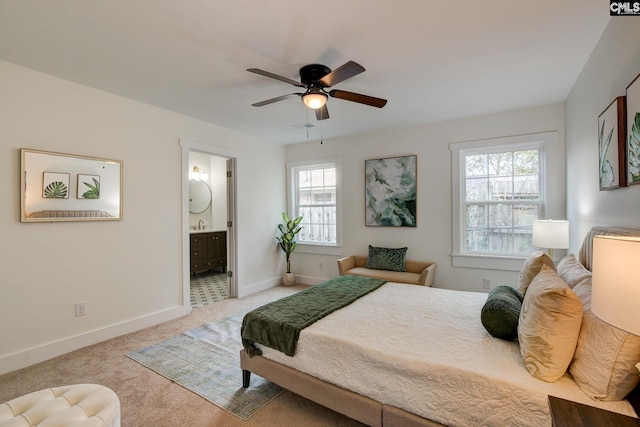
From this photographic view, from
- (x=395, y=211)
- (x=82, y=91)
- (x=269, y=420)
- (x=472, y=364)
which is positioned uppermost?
(x=82, y=91)

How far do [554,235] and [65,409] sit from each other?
150 inches

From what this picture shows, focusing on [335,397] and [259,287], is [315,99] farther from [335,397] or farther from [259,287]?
[259,287]

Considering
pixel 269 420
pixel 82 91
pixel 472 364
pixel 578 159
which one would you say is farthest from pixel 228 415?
pixel 578 159

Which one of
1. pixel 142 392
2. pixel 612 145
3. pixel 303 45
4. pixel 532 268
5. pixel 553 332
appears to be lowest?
pixel 142 392

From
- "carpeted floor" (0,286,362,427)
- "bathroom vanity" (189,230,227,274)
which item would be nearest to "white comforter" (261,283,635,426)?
"carpeted floor" (0,286,362,427)

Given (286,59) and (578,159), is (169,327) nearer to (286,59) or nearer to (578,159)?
(286,59)

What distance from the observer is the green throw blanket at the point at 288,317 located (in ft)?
6.50

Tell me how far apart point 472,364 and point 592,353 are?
486mm

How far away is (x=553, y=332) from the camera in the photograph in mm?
1313

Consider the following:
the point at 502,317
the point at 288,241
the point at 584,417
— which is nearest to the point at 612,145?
the point at 502,317

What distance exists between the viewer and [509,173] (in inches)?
150

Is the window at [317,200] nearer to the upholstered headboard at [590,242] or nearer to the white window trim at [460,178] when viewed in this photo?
the white window trim at [460,178]

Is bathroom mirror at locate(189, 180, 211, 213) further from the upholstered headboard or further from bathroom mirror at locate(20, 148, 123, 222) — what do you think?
the upholstered headboard

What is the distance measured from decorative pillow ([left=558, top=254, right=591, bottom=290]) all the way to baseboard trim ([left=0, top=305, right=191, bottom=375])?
393 centimetres
